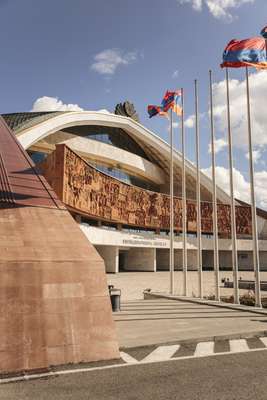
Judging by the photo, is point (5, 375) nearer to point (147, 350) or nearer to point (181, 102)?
point (147, 350)

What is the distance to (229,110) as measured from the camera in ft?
59.3

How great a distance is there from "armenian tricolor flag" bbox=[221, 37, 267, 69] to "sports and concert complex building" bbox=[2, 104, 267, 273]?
52.6 ft

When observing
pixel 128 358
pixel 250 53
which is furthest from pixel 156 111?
→ pixel 128 358

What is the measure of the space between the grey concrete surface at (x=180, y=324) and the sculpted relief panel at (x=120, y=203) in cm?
1601

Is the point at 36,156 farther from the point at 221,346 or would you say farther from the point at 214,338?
the point at 221,346

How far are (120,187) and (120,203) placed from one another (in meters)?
1.83

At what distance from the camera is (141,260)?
4925cm

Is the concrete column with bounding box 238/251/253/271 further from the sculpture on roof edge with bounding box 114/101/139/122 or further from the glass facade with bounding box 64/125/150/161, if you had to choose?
the sculpture on roof edge with bounding box 114/101/139/122

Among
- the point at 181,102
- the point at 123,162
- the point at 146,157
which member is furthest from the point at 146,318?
the point at 146,157

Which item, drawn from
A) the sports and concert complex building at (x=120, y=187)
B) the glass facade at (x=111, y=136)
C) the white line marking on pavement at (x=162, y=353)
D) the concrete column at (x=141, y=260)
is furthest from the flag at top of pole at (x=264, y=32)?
the concrete column at (x=141, y=260)

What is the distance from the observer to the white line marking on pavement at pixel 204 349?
8188 millimetres

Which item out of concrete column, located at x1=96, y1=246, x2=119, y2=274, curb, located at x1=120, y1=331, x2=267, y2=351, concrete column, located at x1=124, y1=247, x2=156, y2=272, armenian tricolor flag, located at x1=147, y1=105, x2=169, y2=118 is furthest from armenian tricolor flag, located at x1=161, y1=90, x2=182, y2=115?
concrete column, located at x1=124, y1=247, x2=156, y2=272

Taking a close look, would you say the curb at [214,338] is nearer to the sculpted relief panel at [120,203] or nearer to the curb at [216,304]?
the curb at [216,304]

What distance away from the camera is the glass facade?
160 ft
